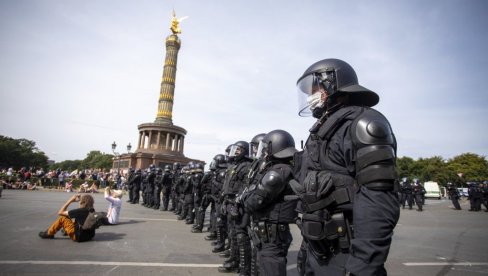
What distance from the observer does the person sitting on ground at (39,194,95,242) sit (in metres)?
6.34

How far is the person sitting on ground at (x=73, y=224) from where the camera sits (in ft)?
20.8

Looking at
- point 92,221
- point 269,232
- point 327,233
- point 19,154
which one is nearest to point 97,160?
point 19,154

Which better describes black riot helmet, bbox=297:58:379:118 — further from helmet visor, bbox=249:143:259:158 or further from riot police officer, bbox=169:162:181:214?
riot police officer, bbox=169:162:181:214

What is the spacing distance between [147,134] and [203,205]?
1569 inches

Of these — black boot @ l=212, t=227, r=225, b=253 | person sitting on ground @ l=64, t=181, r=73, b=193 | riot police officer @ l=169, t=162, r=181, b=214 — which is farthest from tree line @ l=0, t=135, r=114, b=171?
black boot @ l=212, t=227, r=225, b=253

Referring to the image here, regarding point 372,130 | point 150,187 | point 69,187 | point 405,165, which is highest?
point 405,165

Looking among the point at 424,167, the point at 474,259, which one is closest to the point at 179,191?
the point at 474,259

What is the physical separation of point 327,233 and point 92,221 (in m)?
6.43

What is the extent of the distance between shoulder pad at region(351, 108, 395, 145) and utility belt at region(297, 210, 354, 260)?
559mm

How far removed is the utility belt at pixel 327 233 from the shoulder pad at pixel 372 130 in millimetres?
559

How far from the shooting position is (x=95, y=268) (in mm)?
4551

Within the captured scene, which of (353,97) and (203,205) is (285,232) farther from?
(203,205)

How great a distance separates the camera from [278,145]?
164 inches

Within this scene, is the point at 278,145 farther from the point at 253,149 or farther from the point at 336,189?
the point at 336,189
